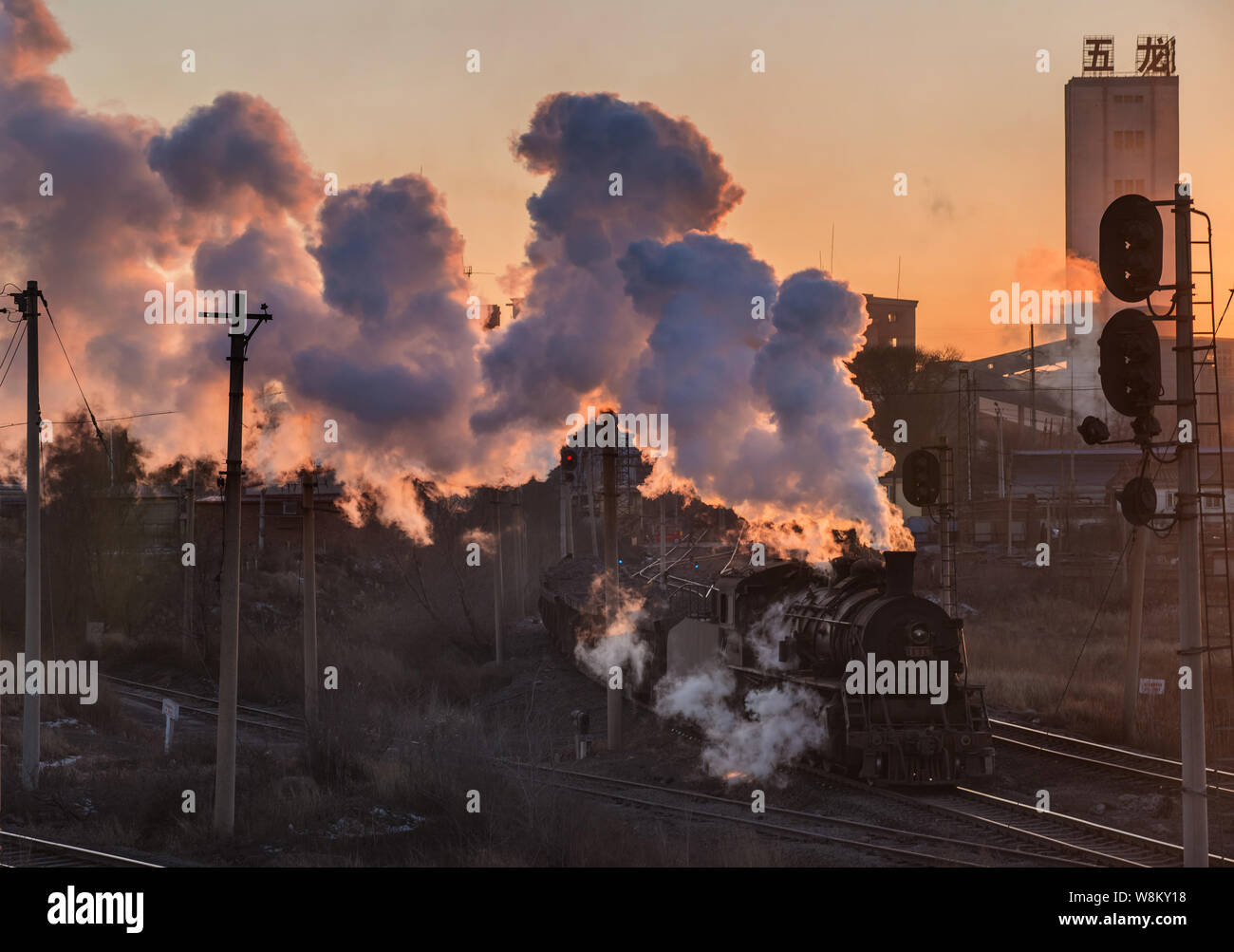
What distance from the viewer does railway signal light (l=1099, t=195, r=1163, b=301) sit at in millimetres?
11484

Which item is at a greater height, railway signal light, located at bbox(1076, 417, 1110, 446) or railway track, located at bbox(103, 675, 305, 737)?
railway signal light, located at bbox(1076, 417, 1110, 446)

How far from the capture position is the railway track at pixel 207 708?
99.7 ft

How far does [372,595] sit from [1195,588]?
4727cm

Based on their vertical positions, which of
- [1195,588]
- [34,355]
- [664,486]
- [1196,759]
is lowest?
[1196,759]

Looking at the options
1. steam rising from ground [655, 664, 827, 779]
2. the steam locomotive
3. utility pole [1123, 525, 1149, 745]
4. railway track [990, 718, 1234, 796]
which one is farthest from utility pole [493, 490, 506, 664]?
utility pole [1123, 525, 1149, 745]

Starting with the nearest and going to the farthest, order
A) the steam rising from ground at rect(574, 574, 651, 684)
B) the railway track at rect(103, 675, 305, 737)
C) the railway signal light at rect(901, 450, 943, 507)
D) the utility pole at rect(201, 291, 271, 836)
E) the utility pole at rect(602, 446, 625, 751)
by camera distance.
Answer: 1. the utility pole at rect(201, 291, 271, 836)
2. the railway signal light at rect(901, 450, 943, 507)
3. the utility pole at rect(602, 446, 625, 751)
4. the steam rising from ground at rect(574, 574, 651, 684)
5. the railway track at rect(103, 675, 305, 737)

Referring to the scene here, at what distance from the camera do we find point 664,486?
968 inches

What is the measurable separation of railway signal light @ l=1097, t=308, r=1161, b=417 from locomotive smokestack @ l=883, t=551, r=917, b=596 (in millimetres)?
7921

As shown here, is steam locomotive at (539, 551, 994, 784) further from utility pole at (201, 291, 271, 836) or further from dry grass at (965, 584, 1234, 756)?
utility pole at (201, 291, 271, 836)

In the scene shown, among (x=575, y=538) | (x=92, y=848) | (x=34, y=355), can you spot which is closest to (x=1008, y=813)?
(x=92, y=848)

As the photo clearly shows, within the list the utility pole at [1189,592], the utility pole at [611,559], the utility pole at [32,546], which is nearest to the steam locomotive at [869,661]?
the utility pole at [611,559]

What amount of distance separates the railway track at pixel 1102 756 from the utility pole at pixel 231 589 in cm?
1402

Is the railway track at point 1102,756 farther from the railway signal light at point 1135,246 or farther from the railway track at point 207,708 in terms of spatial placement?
the railway track at point 207,708

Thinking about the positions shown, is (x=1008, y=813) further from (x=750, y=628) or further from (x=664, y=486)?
(x=664, y=486)
